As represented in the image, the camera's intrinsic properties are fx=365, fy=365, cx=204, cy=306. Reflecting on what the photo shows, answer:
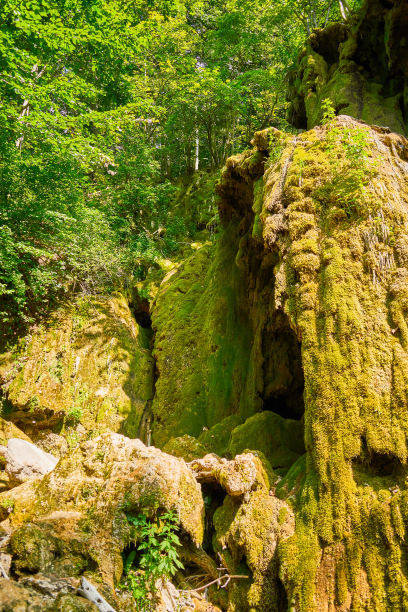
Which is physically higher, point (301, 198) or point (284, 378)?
point (301, 198)

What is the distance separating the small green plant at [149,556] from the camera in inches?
142

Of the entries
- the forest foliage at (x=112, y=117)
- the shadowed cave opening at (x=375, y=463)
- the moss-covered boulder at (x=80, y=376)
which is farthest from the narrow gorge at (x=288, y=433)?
the forest foliage at (x=112, y=117)

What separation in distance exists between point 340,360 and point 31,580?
351cm

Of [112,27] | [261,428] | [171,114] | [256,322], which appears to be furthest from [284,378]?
[171,114]

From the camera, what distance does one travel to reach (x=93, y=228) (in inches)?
432

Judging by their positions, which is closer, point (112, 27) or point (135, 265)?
point (112, 27)

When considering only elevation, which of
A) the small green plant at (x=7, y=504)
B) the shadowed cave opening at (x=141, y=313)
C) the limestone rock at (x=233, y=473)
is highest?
the shadowed cave opening at (x=141, y=313)

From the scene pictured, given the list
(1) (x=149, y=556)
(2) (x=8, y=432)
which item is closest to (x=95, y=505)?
(1) (x=149, y=556)

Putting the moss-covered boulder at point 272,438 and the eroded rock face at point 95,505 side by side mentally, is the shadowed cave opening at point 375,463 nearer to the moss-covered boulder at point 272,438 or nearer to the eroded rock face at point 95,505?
the moss-covered boulder at point 272,438

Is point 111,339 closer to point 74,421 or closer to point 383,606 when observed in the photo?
point 74,421

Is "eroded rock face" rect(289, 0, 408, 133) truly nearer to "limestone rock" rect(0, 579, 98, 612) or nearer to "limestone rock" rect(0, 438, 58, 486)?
"limestone rock" rect(0, 579, 98, 612)

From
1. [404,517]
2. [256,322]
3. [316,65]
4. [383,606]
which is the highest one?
[316,65]

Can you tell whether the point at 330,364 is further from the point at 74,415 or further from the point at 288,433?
the point at 74,415

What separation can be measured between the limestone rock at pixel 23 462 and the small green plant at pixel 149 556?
278 cm
